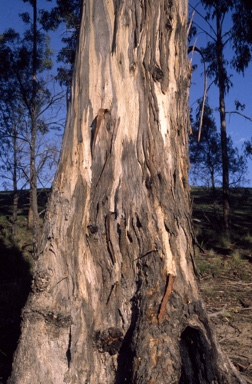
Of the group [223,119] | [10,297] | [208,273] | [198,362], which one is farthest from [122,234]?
[223,119]

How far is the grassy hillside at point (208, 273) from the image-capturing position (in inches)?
219

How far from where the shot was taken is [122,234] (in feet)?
10.8

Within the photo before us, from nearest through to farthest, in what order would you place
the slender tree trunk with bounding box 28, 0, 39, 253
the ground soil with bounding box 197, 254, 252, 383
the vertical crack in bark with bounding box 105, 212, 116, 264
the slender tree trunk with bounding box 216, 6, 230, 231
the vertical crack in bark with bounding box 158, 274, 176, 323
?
the vertical crack in bark with bounding box 158, 274, 176, 323
the vertical crack in bark with bounding box 105, 212, 116, 264
the ground soil with bounding box 197, 254, 252, 383
the slender tree trunk with bounding box 28, 0, 39, 253
the slender tree trunk with bounding box 216, 6, 230, 231

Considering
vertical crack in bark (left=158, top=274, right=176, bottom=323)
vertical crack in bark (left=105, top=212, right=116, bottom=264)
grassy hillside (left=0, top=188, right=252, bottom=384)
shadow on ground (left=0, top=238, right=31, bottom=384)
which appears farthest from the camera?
grassy hillside (left=0, top=188, right=252, bottom=384)

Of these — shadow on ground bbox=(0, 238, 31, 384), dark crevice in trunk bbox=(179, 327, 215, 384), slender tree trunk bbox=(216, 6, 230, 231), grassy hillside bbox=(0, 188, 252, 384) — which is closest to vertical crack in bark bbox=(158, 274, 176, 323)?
dark crevice in trunk bbox=(179, 327, 215, 384)

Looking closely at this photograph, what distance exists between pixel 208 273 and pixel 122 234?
563 cm

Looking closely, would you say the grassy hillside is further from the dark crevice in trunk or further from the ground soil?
the dark crevice in trunk

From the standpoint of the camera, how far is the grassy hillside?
18.3 feet

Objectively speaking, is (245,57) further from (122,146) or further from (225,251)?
(122,146)

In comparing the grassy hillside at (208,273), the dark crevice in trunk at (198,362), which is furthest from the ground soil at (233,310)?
the dark crevice in trunk at (198,362)

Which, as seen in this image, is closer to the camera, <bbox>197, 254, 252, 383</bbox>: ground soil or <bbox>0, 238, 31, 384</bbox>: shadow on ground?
<bbox>197, 254, 252, 383</bbox>: ground soil

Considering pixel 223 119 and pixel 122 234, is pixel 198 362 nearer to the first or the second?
pixel 122 234

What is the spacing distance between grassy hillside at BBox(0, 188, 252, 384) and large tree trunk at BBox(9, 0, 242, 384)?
0.67m

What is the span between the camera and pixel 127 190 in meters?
3.33
